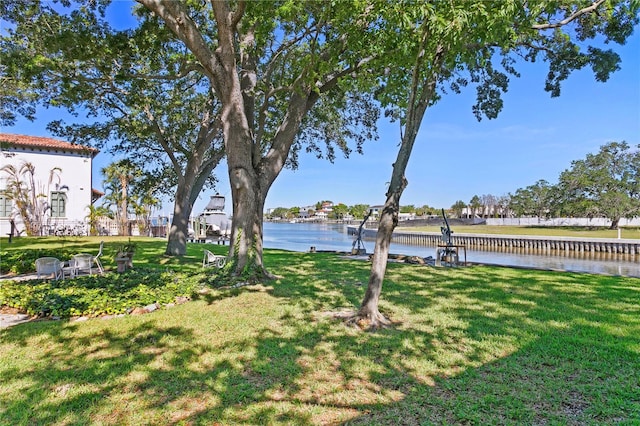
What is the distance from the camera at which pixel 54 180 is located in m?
22.9

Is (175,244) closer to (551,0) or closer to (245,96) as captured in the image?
(245,96)

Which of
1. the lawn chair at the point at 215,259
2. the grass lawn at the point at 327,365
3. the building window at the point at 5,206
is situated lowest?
the grass lawn at the point at 327,365

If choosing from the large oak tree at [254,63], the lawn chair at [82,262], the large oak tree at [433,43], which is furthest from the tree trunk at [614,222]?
the lawn chair at [82,262]

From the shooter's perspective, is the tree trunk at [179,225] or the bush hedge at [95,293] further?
the tree trunk at [179,225]

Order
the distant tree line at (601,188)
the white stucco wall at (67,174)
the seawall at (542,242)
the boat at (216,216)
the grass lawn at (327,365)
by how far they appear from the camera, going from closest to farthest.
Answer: the grass lawn at (327,365), the white stucco wall at (67,174), the seawall at (542,242), the boat at (216,216), the distant tree line at (601,188)

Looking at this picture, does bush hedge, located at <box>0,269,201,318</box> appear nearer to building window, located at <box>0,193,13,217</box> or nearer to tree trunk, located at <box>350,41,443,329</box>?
tree trunk, located at <box>350,41,443,329</box>

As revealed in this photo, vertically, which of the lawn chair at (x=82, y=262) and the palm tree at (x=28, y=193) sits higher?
the palm tree at (x=28, y=193)

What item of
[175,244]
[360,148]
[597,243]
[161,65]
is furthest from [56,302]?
[597,243]

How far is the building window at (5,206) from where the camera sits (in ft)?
69.4

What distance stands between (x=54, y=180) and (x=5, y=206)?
2.85m

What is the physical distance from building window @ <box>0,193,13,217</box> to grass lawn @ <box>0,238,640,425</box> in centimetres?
2193

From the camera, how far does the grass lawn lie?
2807mm

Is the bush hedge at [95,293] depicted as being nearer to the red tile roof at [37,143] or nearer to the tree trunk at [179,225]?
the tree trunk at [179,225]

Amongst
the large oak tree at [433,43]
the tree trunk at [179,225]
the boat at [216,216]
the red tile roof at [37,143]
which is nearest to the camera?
the large oak tree at [433,43]
